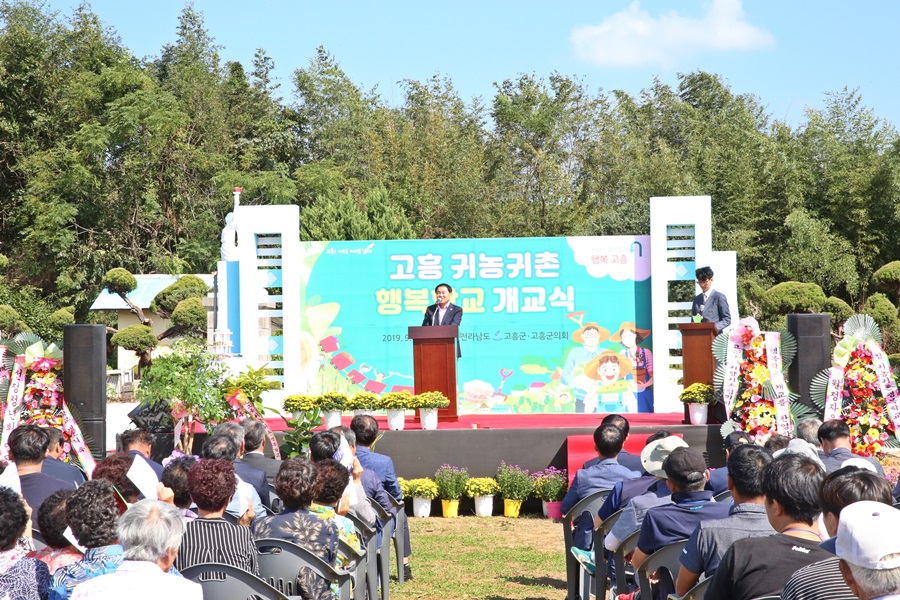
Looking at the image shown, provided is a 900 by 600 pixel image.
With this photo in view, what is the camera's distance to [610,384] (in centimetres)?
1164

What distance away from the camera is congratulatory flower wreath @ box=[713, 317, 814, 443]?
8.35 m

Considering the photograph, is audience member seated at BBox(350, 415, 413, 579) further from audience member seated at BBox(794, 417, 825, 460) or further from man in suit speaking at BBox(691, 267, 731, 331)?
man in suit speaking at BBox(691, 267, 731, 331)

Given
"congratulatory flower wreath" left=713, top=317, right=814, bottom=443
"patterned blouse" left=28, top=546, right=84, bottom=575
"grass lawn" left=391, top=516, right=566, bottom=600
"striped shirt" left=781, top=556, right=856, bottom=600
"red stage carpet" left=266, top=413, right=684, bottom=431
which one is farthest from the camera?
"red stage carpet" left=266, top=413, right=684, bottom=431

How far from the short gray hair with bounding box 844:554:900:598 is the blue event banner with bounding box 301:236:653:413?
961 cm

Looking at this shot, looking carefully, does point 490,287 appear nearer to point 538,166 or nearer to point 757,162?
point 757,162

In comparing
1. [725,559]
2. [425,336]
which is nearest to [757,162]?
[425,336]

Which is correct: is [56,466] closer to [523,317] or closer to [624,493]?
[624,493]

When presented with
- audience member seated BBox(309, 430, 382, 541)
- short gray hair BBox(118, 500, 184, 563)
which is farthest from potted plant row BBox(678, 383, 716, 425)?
short gray hair BBox(118, 500, 184, 563)

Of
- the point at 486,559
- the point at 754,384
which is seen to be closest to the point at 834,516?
the point at 486,559

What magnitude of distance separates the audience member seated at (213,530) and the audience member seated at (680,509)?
1.44 m

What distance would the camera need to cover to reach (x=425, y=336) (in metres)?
9.79

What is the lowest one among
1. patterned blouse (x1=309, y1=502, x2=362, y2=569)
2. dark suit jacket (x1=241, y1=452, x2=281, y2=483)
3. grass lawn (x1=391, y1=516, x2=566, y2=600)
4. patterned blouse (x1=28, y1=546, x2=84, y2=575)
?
grass lawn (x1=391, y1=516, x2=566, y2=600)

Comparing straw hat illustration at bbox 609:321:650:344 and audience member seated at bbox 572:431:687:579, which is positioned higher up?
straw hat illustration at bbox 609:321:650:344

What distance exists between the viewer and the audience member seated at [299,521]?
13.7 feet
